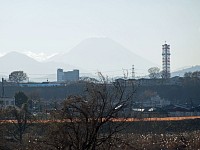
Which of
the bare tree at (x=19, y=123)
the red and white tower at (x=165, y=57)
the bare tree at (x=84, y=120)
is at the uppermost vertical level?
the red and white tower at (x=165, y=57)

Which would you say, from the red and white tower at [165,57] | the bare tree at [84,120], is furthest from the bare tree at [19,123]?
the red and white tower at [165,57]

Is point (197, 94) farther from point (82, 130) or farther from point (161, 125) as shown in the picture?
point (82, 130)

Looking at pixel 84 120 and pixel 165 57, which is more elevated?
pixel 165 57

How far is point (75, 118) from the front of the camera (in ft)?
28.9

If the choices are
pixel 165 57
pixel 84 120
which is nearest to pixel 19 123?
pixel 84 120

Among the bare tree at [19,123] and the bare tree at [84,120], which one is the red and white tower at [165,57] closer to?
the bare tree at [19,123]

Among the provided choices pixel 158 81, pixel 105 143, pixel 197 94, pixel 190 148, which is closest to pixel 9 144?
pixel 190 148

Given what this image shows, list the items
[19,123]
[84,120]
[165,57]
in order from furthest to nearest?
[165,57]
[19,123]
[84,120]

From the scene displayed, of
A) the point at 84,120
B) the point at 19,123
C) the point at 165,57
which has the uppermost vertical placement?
the point at 165,57

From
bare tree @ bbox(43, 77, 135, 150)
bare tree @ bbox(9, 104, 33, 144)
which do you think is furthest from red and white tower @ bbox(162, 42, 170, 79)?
bare tree @ bbox(43, 77, 135, 150)

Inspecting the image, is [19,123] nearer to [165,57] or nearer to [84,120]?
[84,120]

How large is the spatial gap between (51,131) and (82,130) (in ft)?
2.04

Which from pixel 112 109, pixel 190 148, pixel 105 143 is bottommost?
pixel 190 148

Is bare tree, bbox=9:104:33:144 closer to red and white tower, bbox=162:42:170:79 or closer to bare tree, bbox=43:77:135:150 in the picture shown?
bare tree, bbox=43:77:135:150
